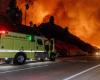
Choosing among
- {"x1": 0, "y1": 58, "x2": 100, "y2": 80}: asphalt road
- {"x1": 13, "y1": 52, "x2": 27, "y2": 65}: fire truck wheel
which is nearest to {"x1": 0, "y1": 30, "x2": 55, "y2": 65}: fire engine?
{"x1": 13, "y1": 52, "x2": 27, "y2": 65}: fire truck wheel

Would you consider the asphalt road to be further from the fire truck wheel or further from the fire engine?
the fire truck wheel

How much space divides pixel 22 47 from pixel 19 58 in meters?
1.31

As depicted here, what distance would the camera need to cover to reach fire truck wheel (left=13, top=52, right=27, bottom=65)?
2926cm

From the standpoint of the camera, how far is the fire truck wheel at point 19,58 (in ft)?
96.0

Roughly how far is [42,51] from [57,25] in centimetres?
7354

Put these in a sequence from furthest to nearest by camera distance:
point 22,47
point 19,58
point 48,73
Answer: point 22,47
point 19,58
point 48,73

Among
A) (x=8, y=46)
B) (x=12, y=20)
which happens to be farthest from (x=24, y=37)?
(x=12, y=20)

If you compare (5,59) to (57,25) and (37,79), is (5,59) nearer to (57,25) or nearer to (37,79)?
(37,79)

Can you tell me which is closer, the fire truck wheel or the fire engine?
the fire engine

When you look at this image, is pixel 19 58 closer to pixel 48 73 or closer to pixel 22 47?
pixel 22 47

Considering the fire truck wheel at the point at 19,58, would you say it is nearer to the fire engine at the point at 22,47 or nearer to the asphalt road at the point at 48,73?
the fire engine at the point at 22,47

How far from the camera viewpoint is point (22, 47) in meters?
30.5

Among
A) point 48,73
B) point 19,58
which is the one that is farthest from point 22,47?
point 48,73

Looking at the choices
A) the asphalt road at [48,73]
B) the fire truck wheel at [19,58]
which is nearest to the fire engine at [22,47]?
the fire truck wheel at [19,58]
